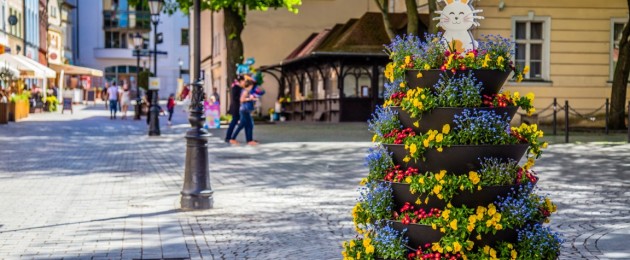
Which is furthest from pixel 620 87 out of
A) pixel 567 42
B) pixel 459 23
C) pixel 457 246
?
pixel 457 246

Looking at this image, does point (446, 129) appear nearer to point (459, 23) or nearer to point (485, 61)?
point (485, 61)

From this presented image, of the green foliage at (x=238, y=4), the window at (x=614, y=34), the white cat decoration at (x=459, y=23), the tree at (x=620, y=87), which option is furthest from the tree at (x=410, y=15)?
the white cat decoration at (x=459, y=23)

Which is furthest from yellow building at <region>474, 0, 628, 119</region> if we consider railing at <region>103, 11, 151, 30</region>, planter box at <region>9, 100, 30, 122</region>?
railing at <region>103, 11, 151, 30</region>

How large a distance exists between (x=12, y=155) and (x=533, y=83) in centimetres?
1768

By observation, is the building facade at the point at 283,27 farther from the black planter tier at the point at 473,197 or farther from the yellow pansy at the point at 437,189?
the yellow pansy at the point at 437,189

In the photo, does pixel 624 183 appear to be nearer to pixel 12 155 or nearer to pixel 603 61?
pixel 12 155

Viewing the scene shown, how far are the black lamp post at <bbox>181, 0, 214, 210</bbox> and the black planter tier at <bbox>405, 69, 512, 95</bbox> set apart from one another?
5.75 meters

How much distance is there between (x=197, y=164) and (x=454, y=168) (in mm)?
6157

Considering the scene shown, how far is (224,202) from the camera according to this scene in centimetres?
1196

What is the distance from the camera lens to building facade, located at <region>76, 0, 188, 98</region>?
104750mm

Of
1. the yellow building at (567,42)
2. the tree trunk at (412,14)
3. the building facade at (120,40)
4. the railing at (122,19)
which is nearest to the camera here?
the tree trunk at (412,14)

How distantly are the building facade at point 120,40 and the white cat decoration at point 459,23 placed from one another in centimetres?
9894

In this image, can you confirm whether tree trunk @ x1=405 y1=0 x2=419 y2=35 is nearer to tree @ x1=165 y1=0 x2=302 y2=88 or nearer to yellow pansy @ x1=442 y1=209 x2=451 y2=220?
tree @ x1=165 y1=0 x2=302 y2=88

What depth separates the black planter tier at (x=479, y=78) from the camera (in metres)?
5.73
